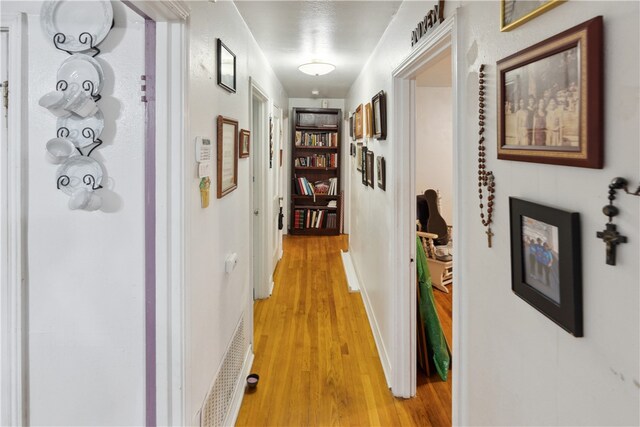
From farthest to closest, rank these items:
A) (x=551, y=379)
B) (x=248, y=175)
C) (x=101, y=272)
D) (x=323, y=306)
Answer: (x=323, y=306), (x=248, y=175), (x=101, y=272), (x=551, y=379)

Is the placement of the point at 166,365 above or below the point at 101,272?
below

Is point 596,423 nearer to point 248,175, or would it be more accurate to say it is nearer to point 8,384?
point 8,384

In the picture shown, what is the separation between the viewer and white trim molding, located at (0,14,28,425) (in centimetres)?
131

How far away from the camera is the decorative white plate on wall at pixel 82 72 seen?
1.29m

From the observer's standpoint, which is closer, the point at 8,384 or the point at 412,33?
the point at 8,384

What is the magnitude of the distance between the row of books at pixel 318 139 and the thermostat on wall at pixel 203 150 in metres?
5.19

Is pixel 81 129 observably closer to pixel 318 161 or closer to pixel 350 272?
pixel 350 272

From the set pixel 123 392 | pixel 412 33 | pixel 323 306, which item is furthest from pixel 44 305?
pixel 323 306

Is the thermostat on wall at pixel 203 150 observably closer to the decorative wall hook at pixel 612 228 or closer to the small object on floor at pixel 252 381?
the decorative wall hook at pixel 612 228

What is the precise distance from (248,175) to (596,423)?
7.69ft

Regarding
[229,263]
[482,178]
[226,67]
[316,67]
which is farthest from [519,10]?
[316,67]

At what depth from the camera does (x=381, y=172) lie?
282cm

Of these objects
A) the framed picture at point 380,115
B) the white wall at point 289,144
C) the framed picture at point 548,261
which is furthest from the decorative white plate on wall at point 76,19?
the white wall at point 289,144

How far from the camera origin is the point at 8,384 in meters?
1.37
